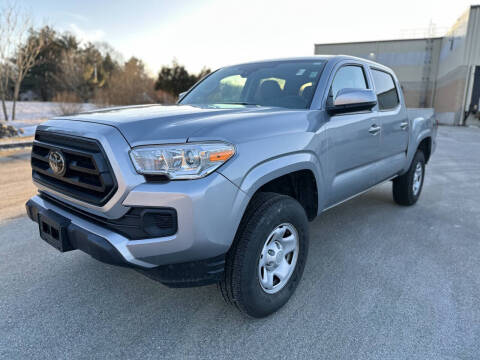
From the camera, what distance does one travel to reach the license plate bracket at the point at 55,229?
207 cm

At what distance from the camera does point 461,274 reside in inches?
117

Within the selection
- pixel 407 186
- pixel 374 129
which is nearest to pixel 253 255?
pixel 374 129

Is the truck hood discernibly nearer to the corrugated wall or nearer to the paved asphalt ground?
the paved asphalt ground

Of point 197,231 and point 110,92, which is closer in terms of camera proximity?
point 197,231

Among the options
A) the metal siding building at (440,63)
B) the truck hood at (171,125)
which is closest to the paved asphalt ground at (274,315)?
the truck hood at (171,125)

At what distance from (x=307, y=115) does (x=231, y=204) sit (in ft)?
3.52

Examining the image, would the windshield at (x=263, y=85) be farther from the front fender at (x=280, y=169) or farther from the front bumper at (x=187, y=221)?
the front bumper at (x=187, y=221)

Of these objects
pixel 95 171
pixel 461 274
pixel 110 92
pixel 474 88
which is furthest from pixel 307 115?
pixel 474 88

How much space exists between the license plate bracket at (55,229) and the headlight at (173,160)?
67 centimetres

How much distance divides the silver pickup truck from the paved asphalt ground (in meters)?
0.27

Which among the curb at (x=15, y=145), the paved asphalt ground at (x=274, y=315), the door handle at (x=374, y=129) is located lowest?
the paved asphalt ground at (x=274, y=315)

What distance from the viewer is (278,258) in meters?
2.42

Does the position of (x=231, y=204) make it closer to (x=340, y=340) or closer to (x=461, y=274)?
(x=340, y=340)

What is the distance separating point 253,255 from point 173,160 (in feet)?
2.47
